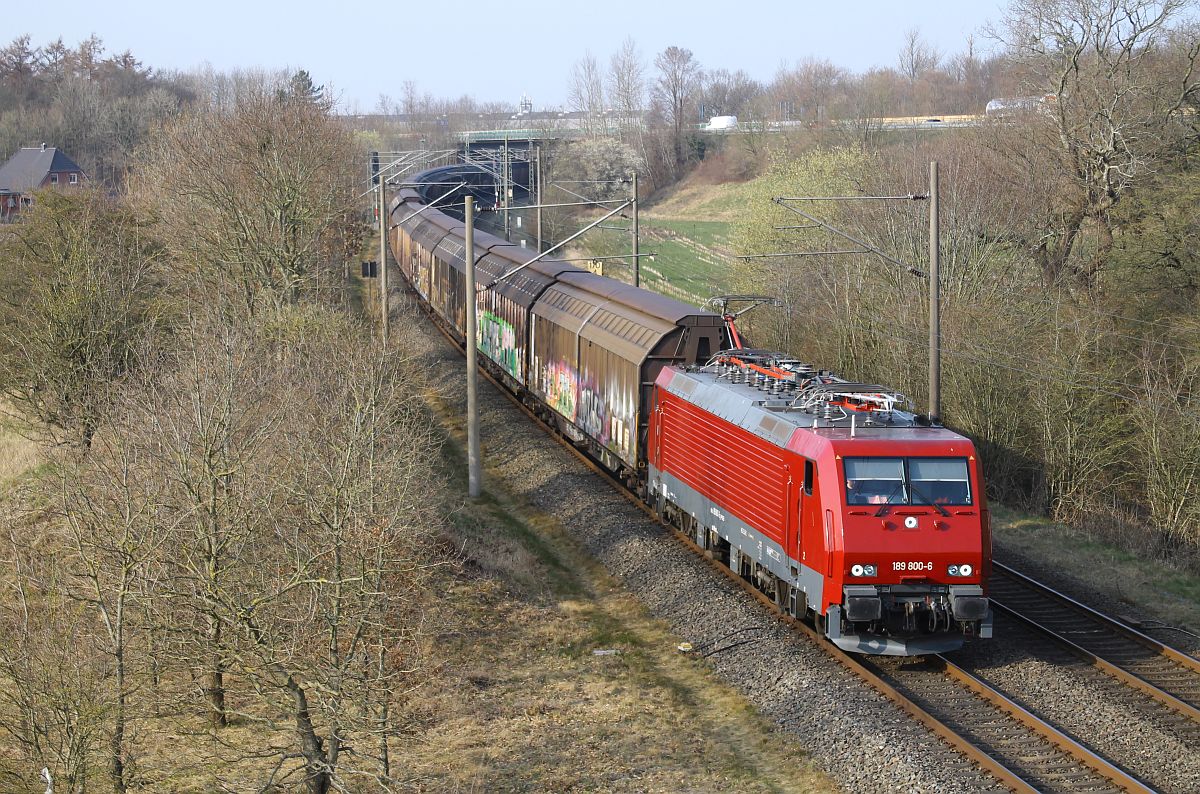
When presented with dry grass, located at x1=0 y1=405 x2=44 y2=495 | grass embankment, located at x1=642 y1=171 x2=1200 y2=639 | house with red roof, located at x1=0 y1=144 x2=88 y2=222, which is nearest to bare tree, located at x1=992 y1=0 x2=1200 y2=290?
grass embankment, located at x1=642 y1=171 x2=1200 y2=639

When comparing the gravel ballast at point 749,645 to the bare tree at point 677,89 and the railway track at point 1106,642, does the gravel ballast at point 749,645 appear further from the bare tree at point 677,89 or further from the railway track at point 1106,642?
the bare tree at point 677,89

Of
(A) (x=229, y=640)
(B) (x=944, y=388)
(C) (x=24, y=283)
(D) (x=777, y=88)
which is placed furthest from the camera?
(D) (x=777, y=88)

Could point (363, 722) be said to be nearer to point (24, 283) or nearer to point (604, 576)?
point (604, 576)

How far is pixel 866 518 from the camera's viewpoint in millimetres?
14969

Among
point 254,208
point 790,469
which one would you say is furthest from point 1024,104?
point 790,469

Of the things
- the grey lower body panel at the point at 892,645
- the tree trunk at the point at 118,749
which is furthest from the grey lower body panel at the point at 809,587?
the tree trunk at the point at 118,749

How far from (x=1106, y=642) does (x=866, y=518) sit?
14.8 ft

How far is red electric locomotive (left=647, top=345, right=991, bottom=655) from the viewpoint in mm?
14930

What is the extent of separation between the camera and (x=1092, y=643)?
16688 mm

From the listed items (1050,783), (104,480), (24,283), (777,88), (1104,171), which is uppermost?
(777,88)

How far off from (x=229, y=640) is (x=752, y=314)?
90.4ft

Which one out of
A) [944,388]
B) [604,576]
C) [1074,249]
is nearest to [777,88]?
[1074,249]

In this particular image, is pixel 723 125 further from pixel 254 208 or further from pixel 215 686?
pixel 215 686

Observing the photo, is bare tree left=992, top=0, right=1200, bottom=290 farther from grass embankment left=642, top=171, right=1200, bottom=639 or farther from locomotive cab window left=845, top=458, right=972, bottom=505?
locomotive cab window left=845, top=458, right=972, bottom=505
